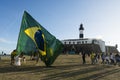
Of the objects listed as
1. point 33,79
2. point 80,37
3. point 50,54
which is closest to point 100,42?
point 80,37

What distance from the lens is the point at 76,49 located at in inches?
4631

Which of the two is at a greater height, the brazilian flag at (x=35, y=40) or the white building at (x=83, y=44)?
the white building at (x=83, y=44)

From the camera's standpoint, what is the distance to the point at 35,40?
938 inches

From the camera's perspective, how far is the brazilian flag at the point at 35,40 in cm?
2317

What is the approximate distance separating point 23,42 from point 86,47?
321 ft

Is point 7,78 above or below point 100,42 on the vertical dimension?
below

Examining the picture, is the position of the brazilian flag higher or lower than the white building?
lower

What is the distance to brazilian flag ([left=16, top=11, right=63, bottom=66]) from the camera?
23172 mm

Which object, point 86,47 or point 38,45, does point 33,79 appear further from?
point 86,47

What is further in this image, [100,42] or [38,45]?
[100,42]

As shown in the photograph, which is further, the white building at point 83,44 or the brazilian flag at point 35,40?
the white building at point 83,44

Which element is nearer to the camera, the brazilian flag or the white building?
the brazilian flag

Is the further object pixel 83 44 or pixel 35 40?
pixel 83 44

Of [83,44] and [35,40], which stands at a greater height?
[83,44]
